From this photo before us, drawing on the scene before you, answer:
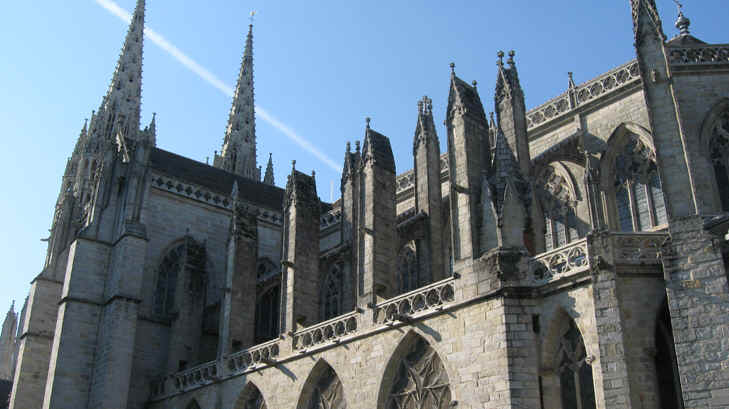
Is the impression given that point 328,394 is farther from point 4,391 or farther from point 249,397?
point 4,391

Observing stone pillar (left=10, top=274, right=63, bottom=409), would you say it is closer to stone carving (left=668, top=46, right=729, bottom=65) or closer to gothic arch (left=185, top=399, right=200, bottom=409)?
gothic arch (left=185, top=399, right=200, bottom=409)

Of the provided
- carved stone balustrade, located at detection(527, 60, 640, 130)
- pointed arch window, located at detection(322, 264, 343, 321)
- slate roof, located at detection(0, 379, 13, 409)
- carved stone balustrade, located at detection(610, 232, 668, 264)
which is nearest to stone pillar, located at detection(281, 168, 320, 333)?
pointed arch window, located at detection(322, 264, 343, 321)

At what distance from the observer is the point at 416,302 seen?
51.5ft

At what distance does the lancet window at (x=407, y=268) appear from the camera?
20844mm

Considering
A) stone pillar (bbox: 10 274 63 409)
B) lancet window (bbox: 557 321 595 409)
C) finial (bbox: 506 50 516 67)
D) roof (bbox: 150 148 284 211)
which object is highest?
roof (bbox: 150 148 284 211)

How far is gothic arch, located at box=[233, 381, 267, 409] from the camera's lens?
19609mm

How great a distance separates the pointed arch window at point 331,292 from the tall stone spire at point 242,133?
25718 mm

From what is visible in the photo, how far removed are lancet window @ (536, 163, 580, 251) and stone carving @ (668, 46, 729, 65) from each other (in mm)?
3756

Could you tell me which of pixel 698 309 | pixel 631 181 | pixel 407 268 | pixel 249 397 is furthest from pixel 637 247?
pixel 249 397

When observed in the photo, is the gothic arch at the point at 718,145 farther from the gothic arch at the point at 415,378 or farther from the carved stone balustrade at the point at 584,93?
the gothic arch at the point at 415,378

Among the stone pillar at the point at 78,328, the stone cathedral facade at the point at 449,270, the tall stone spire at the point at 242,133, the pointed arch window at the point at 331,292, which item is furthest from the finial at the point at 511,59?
the tall stone spire at the point at 242,133

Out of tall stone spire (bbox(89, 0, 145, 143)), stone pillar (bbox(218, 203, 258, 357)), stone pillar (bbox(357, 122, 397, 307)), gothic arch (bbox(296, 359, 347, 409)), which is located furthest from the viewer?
tall stone spire (bbox(89, 0, 145, 143))

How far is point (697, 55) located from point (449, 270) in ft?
24.5

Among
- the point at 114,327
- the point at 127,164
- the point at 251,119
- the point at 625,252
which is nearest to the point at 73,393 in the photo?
the point at 114,327
